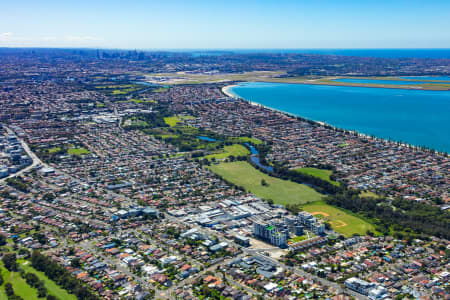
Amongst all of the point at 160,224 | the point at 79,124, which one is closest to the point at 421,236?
the point at 160,224

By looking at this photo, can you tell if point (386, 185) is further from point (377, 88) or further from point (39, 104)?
point (377, 88)

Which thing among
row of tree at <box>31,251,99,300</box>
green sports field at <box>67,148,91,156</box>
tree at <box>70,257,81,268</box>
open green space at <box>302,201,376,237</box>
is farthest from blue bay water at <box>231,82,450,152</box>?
row of tree at <box>31,251,99,300</box>

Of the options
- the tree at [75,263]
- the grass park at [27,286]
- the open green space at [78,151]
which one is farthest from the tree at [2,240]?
the open green space at [78,151]

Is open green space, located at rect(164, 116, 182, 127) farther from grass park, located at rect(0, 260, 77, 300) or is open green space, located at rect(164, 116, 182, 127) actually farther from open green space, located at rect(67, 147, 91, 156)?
grass park, located at rect(0, 260, 77, 300)

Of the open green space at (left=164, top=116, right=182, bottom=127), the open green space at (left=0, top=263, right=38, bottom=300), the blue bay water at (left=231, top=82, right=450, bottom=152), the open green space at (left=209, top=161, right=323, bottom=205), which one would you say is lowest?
the open green space at (left=0, top=263, right=38, bottom=300)

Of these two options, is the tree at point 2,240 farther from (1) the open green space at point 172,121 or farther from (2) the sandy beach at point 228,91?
(2) the sandy beach at point 228,91

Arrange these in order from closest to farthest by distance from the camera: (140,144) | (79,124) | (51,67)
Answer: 1. (140,144)
2. (79,124)
3. (51,67)
